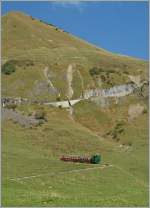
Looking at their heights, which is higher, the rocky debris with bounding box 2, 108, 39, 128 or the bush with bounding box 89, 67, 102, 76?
the bush with bounding box 89, 67, 102, 76

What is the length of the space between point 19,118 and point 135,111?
899 inches

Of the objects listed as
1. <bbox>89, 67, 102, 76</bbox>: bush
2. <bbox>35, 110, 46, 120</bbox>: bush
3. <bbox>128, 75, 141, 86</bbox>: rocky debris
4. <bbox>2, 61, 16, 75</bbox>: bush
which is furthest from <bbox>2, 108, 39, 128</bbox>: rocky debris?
<bbox>128, 75, 141, 86</bbox>: rocky debris

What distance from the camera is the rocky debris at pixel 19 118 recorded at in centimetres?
7956

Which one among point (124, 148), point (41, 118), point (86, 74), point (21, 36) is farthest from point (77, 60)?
point (124, 148)

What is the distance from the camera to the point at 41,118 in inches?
3327

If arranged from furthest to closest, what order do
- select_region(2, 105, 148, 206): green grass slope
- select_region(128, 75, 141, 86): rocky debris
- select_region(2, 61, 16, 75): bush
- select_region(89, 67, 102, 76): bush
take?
select_region(89, 67, 102, 76): bush, select_region(128, 75, 141, 86): rocky debris, select_region(2, 61, 16, 75): bush, select_region(2, 105, 148, 206): green grass slope

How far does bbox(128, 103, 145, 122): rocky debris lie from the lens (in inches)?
3713

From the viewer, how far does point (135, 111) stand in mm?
95875

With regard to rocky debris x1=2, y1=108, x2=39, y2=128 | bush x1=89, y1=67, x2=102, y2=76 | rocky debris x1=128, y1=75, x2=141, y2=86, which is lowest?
rocky debris x1=2, y1=108, x2=39, y2=128

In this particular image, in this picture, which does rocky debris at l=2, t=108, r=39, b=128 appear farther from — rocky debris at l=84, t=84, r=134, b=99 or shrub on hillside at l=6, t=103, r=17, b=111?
rocky debris at l=84, t=84, r=134, b=99

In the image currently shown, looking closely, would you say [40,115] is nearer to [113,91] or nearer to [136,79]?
[113,91]

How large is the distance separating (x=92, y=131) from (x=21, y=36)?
172ft

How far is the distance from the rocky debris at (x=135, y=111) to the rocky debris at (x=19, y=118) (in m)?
18.2

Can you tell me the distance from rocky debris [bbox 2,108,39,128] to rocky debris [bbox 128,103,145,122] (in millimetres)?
18223
